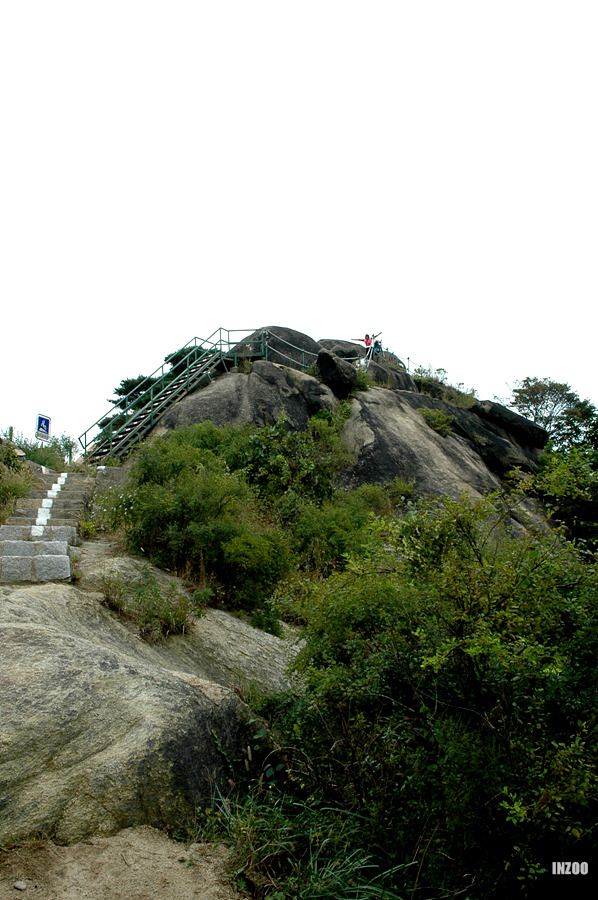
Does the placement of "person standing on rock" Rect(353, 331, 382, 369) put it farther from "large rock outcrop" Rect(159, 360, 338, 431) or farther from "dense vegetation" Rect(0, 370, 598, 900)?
"dense vegetation" Rect(0, 370, 598, 900)

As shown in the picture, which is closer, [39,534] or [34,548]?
[34,548]

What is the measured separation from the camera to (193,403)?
61.3 feet

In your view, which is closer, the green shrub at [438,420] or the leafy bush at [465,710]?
the leafy bush at [465,710]

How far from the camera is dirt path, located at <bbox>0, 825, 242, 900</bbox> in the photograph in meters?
3.75

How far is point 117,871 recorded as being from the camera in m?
3.95

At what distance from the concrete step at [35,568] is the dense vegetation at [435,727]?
2.88 metres

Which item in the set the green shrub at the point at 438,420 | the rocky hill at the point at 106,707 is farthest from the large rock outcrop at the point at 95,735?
the green shrub at the point at 438,420

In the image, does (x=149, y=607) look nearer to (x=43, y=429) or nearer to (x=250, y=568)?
(x=250, y=568)

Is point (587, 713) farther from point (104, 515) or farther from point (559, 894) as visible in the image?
point (104, 515)

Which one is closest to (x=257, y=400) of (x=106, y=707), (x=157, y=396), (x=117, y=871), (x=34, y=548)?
(x=157, y=396)

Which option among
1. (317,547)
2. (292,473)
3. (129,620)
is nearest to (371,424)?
(292,473)

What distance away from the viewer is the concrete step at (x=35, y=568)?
7.38 metres

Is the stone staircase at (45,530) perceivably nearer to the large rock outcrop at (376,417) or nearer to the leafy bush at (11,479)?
the leafy bush at (11,479)

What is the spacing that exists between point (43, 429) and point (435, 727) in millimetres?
14337
